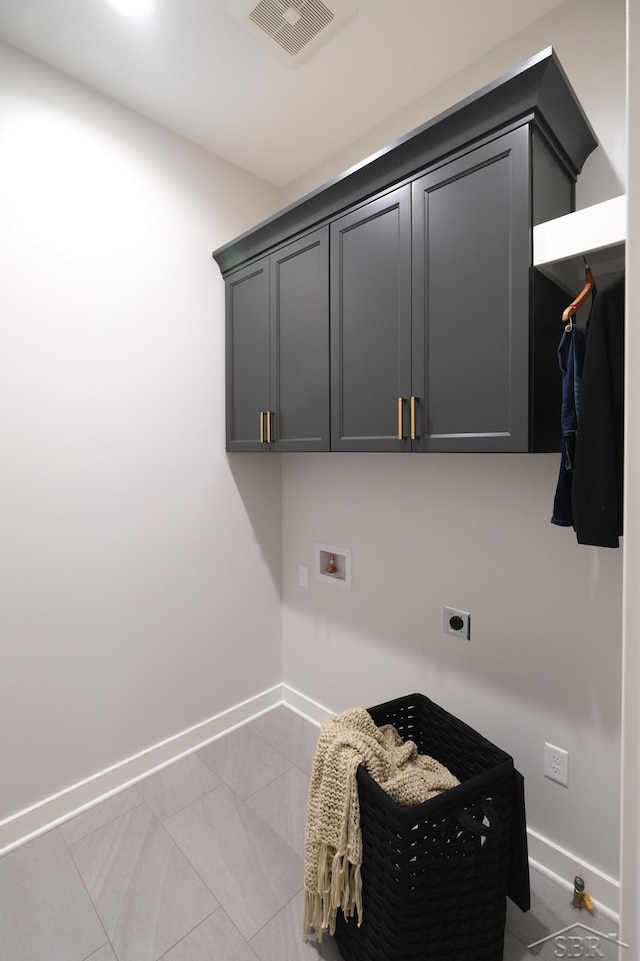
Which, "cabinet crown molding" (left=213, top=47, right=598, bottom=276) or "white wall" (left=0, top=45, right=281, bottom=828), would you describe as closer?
"cabinet crown molding" (left=213, top=47, right=598, bottom=276)

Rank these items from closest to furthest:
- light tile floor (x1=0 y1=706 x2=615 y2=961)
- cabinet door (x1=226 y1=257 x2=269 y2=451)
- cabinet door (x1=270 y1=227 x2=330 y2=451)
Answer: light tile floor (x1=0 y1=706 x2=615 y2=961) < cabinet door (x1=270 y1=227 x2=330 y2=451) < cabinet door (x1=226 y1=257 x2=269 y2=451)

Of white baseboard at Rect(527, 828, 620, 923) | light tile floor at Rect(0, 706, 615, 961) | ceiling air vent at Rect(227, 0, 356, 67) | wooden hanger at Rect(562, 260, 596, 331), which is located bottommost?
light tile floor at Rect(0, 706, 615, 961)

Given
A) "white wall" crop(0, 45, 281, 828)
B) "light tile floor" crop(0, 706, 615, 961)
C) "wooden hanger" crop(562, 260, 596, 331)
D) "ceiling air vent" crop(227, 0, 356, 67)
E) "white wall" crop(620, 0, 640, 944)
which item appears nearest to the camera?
"white wall" crop(620, 0, 640, 944)

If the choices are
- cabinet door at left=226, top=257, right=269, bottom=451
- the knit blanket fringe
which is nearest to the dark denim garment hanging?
the knit blanket fringe

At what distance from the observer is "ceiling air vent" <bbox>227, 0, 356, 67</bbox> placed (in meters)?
1.37

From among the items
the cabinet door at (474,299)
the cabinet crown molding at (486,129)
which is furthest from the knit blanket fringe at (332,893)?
the cabinet crown molding at (486,129)

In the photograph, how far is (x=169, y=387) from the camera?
1.99m

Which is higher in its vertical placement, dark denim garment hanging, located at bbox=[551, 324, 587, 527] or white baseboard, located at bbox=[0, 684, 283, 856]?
dark denim garment hanging, located at bbox=[551, 324, 587, 527]

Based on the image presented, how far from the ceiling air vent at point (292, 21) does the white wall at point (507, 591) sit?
48 cm

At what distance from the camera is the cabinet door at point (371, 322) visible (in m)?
1.42

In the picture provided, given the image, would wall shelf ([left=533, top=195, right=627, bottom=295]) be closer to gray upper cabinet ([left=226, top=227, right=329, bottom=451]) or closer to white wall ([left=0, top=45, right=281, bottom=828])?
gray upper cabinet ([left=226, top=227, right=329, bottom=451])

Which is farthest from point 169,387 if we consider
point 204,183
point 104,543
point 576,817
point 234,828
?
point 576,817

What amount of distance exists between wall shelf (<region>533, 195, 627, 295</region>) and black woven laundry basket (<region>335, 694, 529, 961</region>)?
1.31 m

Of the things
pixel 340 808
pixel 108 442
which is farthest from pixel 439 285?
pixel 340 808
